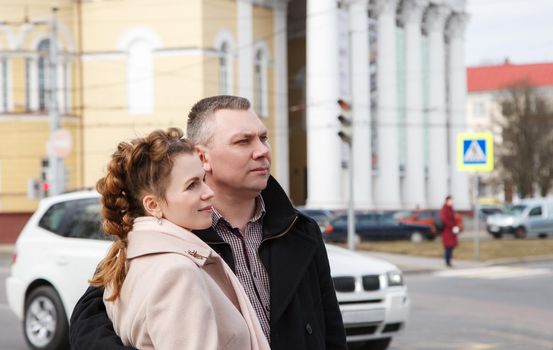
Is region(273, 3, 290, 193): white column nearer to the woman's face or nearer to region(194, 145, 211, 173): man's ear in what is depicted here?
region(194, 145, 211, 173): man's ear

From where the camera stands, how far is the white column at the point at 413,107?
180ft

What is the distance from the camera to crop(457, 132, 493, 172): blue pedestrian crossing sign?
25.8 metres

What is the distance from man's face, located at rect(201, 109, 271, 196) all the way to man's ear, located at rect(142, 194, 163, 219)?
2.03 feet

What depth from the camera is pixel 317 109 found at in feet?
157

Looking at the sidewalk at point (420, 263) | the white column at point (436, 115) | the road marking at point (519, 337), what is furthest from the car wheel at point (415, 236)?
the road marking at point (519, 337)

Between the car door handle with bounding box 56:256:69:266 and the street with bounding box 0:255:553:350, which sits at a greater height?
the car door handle with bounding box 56:256:69:266

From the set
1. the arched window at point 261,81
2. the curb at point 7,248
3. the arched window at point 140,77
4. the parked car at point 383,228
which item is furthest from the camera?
the arched window at point 261,81

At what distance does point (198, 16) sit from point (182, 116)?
15.0 feet

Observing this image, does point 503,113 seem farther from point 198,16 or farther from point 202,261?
point 202,261

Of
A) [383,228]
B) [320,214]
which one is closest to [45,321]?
[383,228]

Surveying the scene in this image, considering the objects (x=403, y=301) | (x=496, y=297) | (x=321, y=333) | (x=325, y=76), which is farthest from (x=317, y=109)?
(x=321, y=333)

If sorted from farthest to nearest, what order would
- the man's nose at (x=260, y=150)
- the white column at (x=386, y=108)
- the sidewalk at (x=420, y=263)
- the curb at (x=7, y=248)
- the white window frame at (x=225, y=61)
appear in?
the white column at (x=386, y=108)
the white window frame at (x=225, y=61)
the curb at (x=7, y=248)
the sidewalk at (x=420, y=263)
the man's nose at (x=260, y=150)

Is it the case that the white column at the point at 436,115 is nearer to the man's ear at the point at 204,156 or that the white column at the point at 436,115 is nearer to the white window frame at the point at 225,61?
the white window frame at the point at 225,61

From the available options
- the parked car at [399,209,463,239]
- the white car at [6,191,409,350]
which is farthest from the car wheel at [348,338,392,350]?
the parked car at [399,209,463,239]
